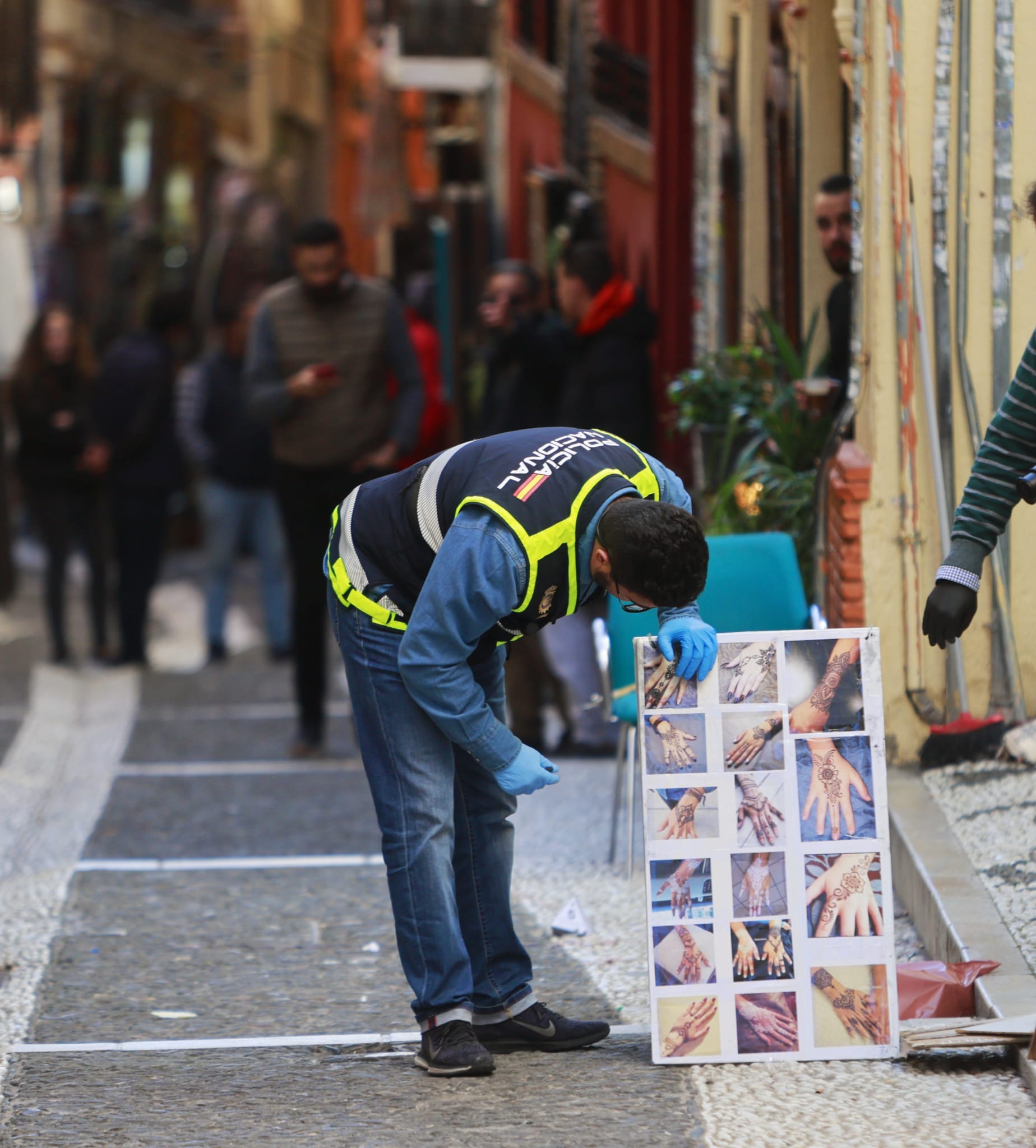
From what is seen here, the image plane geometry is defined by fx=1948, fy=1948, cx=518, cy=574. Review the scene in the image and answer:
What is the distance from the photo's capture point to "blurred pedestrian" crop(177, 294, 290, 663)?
10586mm

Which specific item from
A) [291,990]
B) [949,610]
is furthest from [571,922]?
[949,610]

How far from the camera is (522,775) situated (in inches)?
156

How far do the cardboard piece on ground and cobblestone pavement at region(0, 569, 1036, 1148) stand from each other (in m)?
0.04

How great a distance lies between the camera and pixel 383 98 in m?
21.1

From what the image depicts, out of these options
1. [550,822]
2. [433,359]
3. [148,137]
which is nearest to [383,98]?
[148,137]

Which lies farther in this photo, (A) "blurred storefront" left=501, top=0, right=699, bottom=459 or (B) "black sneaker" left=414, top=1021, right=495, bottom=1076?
(A) "blurred storefront" left=501, top=0, right=699, bottom=459

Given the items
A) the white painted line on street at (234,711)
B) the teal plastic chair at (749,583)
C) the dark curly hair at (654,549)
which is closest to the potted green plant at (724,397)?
the teal plastic chair at (749,583)

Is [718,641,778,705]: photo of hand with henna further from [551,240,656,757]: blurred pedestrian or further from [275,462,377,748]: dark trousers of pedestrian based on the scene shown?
[275,462,377,748]: dark trousers of pedestrian

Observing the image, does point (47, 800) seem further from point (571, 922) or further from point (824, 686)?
point (824, 686)

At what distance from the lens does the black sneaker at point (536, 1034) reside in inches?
171

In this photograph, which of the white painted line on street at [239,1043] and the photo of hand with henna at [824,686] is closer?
the photo of hand with henna at [824,686]

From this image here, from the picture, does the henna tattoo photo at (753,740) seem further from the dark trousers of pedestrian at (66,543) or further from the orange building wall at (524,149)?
the orange building wall at (524,149)

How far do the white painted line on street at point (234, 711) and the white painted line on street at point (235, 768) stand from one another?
0.91m

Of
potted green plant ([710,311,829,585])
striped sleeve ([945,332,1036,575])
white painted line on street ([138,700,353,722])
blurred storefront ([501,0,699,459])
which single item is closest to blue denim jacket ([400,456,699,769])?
striped sleeve ([945,332,1036,575])
